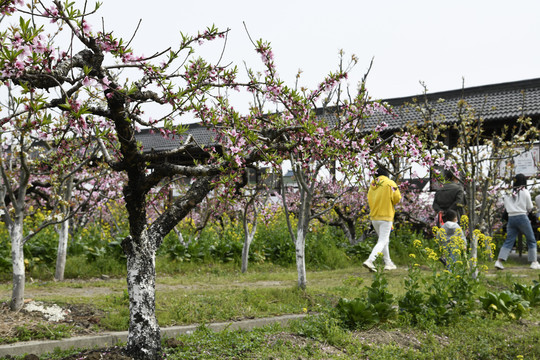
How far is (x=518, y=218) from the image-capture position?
30.0ft

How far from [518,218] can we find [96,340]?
8164 millimetres

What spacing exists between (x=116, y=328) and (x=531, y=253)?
324 inches

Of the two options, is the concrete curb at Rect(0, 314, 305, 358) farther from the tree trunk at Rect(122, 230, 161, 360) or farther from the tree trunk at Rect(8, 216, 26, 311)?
the tree trunk at Rect(8, 216, 26, 311)

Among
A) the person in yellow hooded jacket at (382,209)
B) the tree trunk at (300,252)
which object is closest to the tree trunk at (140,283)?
the tree trunk at (300,252)

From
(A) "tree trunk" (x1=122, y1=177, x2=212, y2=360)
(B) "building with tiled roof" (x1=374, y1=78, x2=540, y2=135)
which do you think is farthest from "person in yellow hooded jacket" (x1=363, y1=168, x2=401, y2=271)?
(B) "building with tiled roof" (x1=374, y1=78, x2=540, y2=135)

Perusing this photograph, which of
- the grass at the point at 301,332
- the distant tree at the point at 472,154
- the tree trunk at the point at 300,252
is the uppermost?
the distant tree at the point at 472,154

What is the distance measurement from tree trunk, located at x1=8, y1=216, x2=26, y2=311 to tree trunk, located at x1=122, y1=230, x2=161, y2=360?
2.08 m

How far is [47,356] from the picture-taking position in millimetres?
3846

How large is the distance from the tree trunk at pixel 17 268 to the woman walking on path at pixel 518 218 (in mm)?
8141

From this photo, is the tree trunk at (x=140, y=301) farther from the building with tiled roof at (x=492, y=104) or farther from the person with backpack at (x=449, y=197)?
the building with tiled roof at (x=492, y=104)

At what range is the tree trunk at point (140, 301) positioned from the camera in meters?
3.54

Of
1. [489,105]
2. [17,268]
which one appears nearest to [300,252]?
[17,268]

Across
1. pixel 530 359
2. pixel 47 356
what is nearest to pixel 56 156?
pixel 47 356

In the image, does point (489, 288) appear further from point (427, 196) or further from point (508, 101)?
→ point (508, 101)
